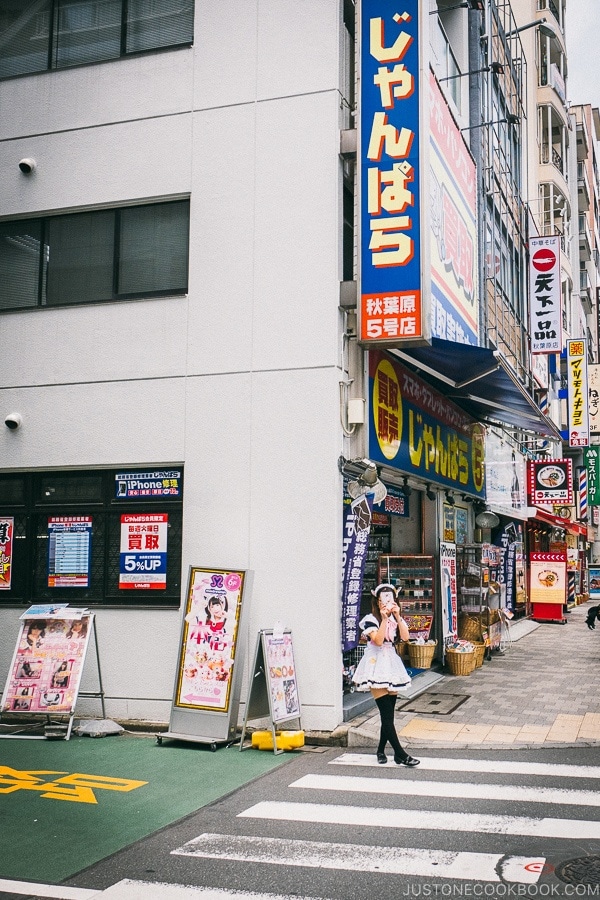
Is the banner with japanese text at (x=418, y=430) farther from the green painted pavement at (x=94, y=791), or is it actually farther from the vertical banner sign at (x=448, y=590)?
the green painted pavement at (x=94, y=791)

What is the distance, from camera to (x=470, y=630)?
1530cm

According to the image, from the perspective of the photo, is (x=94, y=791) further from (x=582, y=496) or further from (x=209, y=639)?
(x=582, y=496)

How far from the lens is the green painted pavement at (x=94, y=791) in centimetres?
593

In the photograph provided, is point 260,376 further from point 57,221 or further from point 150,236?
point 57,221

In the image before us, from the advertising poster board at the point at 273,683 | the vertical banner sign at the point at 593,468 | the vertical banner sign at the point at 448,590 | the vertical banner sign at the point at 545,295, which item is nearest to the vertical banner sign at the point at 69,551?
the advertising poster board at the point at 273,683

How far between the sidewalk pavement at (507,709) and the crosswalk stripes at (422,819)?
0.85 meters

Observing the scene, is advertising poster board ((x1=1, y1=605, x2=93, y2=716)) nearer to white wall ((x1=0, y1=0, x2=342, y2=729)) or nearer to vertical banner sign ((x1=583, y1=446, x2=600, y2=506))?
white wall ((x1=0, y1=0, x2=342, y2=729))

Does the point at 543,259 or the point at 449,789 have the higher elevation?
the point at 543,259

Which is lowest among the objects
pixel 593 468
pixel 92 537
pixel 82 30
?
pixel 92 537

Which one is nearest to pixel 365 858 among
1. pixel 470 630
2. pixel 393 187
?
pixel 393 187

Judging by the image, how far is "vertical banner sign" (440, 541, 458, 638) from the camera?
46.7 ft

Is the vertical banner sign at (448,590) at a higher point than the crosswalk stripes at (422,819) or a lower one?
higher

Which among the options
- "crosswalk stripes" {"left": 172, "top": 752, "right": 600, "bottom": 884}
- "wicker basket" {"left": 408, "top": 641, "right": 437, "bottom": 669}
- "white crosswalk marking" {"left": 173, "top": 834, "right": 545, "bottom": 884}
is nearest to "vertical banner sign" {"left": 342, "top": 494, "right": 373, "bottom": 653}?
"crosswalk stripes" {"left": 172, "top": 752, "right": 600, "bottom": 884}

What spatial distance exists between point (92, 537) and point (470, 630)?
24.3 feet
